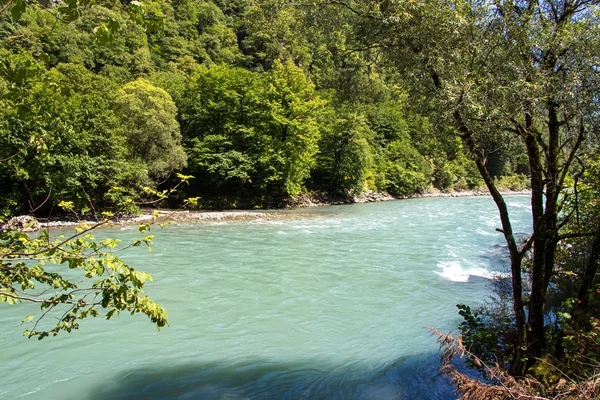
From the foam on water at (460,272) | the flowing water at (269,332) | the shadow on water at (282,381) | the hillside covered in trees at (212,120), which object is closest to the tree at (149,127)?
the hillside covered in trees at (212,120)

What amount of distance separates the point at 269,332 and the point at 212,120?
33401mm

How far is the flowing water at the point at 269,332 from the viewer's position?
19.4ft

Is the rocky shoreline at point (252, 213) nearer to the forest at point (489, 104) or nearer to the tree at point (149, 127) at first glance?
the forest at point (489, 104)

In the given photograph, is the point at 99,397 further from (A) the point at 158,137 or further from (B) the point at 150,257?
(A) the point at 158,137

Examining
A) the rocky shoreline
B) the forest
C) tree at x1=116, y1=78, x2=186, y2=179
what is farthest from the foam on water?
tree at x1=116, y1=78, x2=186, y2=179

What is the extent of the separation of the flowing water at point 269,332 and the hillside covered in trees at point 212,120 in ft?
11.8

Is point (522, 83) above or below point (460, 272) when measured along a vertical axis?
above

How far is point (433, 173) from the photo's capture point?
54906 millimetres

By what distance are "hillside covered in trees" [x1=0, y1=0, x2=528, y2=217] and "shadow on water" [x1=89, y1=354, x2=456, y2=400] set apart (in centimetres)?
357

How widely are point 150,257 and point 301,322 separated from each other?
7.80 m

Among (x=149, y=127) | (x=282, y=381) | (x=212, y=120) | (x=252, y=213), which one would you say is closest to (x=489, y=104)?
(x=282, y=381)

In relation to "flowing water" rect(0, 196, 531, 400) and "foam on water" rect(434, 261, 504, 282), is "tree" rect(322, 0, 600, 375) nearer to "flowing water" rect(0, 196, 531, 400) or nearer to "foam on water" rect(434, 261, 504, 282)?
"flowing water" rect(0, 196, 531, 400)

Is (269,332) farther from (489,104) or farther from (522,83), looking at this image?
Result: (522,83)

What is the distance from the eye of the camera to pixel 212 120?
125ft
